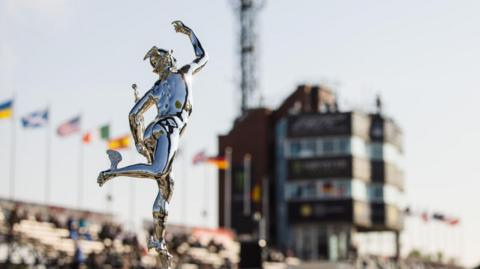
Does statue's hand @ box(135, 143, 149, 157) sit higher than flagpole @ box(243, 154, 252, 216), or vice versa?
flagpole @ box(243, 154, 252, 216)

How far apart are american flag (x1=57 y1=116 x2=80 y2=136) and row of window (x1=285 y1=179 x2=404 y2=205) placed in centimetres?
3160

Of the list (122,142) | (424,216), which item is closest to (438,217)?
(424,216)

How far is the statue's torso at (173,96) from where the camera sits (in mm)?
11242

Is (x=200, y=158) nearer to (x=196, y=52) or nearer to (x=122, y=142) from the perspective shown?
(x=122, y=142)

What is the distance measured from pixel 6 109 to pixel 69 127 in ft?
15.2

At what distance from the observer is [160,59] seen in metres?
11.5

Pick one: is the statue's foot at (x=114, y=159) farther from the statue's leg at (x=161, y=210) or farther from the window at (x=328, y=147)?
the window at (x=328, y=147)

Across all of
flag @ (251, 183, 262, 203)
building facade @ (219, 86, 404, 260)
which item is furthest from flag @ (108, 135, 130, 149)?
flag @ (251, 183, 262, 203)

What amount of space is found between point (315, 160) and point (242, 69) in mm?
12257

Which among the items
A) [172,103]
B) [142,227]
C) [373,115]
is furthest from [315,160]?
[172,103]

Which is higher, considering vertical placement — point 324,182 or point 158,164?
point 324,182

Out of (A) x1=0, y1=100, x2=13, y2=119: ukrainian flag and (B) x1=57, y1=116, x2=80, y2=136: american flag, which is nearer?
(A) x1=0, y1=100, x2=13, y2=119: ukrainian flag

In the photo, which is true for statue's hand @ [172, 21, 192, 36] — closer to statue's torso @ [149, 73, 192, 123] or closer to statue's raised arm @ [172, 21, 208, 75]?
statue's raised arm @ [172, 21, 208, 75]

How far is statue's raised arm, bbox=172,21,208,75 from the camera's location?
1160 centimetres
